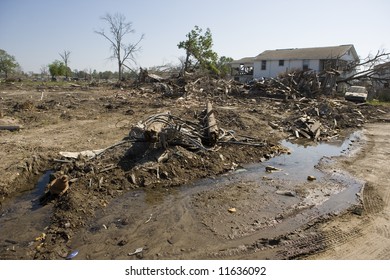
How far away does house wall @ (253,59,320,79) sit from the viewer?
3344 centimetres

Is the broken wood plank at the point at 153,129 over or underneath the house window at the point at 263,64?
underneath

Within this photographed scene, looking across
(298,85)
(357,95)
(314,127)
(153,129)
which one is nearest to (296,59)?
(298,85)

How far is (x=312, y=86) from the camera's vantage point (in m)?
21.1

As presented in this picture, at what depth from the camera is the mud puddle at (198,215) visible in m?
4.06

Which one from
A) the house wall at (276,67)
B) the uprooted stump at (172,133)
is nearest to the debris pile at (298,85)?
the house wall at (276,67)

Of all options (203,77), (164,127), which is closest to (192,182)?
(164,127)

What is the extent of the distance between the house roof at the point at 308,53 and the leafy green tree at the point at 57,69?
36958mm

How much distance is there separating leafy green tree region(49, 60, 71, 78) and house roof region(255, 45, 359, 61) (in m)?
37.0

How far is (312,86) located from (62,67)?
158 feet

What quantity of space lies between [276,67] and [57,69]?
39626 millimetres

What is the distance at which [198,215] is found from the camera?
195 inches

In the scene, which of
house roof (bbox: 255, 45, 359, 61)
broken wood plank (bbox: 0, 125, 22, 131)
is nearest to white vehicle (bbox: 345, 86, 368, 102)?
house roof (bbox: 255, 45, 359, 61)

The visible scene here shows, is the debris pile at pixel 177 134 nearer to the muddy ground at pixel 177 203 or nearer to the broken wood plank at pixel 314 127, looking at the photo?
the muddy ground at pixel 177 203
